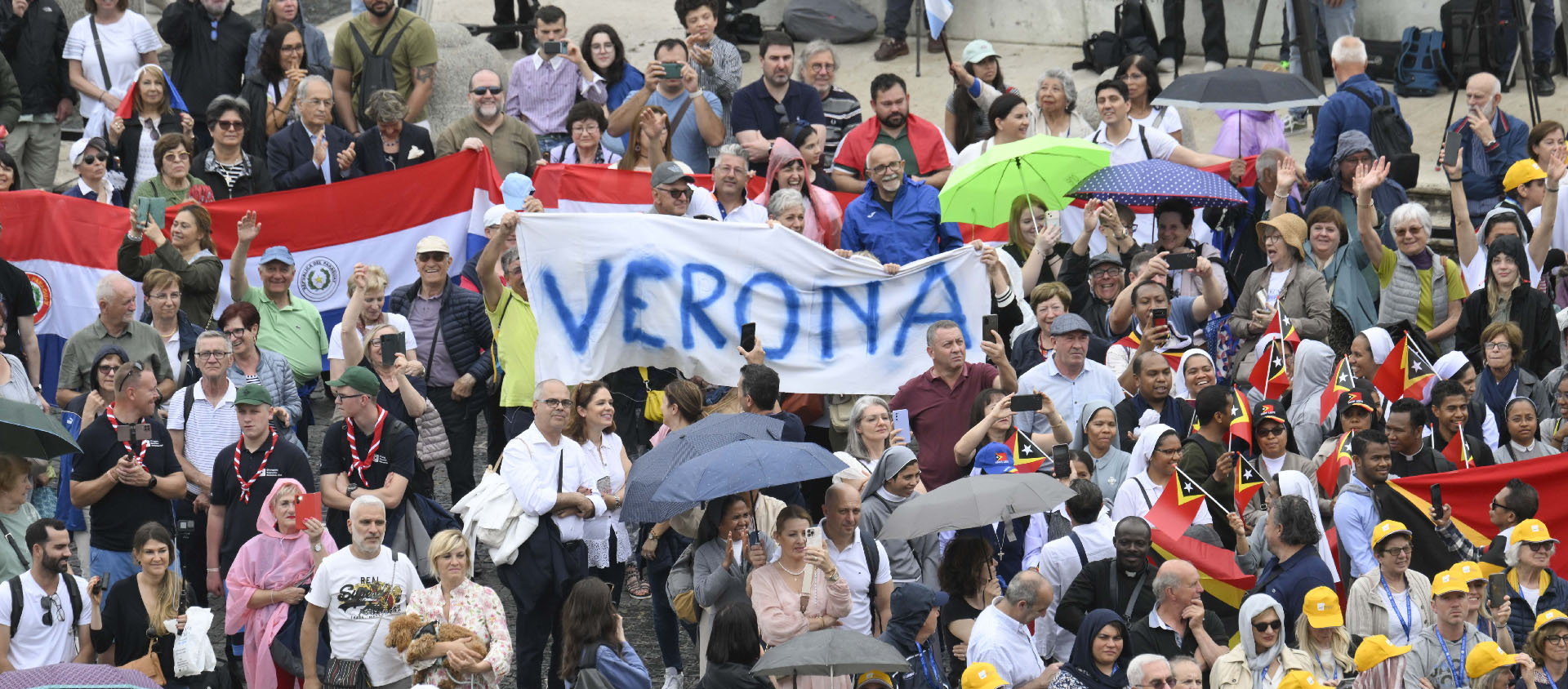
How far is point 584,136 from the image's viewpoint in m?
15.0

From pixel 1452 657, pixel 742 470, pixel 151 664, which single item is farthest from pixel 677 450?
pixel 1452 657

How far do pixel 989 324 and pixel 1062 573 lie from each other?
1.83 m

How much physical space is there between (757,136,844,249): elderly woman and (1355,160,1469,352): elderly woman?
3.24 metres

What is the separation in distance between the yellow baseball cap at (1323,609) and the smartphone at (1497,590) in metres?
1.19

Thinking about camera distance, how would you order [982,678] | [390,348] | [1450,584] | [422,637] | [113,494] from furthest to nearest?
[390,348] < [113,494] < [1450,584] < [422,637] < [982,678]

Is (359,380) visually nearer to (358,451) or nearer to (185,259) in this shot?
(358,451)

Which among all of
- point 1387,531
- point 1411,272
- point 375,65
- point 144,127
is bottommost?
point 1387,531

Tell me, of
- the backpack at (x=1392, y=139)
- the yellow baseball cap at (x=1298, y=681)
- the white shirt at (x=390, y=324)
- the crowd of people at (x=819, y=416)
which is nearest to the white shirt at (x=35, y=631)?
the crowd of people at (x=819, y=416)

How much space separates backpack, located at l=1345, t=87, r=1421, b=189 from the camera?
49.4 feet

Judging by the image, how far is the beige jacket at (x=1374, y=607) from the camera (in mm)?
11008

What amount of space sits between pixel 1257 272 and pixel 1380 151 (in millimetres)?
2475

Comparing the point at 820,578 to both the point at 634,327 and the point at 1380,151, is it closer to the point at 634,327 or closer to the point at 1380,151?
the point at 634,327

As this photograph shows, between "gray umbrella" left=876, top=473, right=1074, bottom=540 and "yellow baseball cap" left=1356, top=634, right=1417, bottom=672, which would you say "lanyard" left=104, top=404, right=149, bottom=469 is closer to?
"gray umbrella" left=876, top=473, right=1074, bottom=540

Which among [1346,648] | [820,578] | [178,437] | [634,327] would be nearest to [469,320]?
[634,327]
